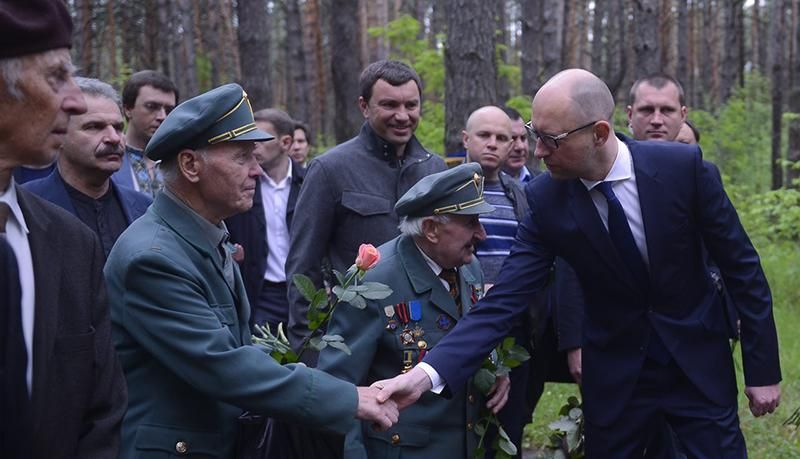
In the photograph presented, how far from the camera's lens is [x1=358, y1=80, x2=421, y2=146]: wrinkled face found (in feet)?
17.6

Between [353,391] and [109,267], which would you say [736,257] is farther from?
[109,267]

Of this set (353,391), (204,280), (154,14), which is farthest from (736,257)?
(154,14)

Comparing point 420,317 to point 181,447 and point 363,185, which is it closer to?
point 181,447

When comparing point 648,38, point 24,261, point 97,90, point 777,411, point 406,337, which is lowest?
point 777,411

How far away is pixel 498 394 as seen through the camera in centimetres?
417

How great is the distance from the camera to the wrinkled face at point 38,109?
215cm

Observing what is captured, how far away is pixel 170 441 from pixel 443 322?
4.60ft

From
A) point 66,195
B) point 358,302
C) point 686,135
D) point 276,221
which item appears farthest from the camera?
point 276,221

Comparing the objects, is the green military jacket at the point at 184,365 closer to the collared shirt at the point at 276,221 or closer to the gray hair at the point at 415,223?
the gray hair at the point at 415,223

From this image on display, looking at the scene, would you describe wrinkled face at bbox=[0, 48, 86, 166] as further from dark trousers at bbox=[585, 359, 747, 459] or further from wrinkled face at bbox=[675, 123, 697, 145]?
wrinkled face at bbox=[675, 123, 697, 145]

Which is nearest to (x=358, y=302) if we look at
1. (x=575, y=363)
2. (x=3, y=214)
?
(x=3, y=214)

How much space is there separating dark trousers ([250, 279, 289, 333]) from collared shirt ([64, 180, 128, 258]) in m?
2.18

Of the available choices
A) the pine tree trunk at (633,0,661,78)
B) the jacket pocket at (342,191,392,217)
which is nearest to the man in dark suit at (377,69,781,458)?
the jacket pocket at (342,191,392,217)

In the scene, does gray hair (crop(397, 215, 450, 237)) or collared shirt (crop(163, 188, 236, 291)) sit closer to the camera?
collared shirt (crop(163, 188, 236, 291))
